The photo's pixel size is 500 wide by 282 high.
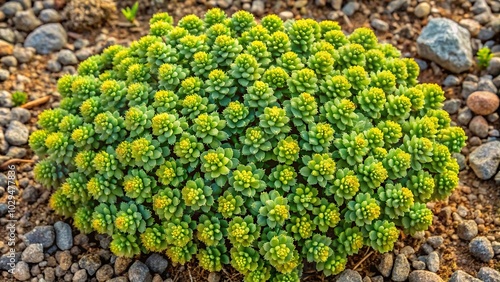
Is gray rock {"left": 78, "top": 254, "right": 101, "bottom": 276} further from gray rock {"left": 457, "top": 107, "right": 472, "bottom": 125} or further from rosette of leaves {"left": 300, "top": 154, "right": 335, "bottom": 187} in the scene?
gray rock {"left": 457, "top": 107, "right": 472, "bottom": 125}

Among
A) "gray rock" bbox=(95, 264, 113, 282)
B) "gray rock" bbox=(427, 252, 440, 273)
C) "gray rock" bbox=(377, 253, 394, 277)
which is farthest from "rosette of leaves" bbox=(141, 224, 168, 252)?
"gray rock" bbox=(427, 252, 440, 273)

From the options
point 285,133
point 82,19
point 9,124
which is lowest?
point 9,124

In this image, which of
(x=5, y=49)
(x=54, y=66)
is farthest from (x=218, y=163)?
(x=5, y=49)

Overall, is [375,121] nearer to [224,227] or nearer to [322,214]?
[322,214]

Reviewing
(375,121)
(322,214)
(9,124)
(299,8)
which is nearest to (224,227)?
(322,214)

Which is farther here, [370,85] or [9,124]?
[9,124]

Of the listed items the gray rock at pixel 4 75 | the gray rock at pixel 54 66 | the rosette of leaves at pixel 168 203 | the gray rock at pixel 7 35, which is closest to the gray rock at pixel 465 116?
the rosette of leaves at pixel 168 203

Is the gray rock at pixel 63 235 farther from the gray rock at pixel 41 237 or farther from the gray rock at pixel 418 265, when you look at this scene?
the gray rock at pixel 418 265
